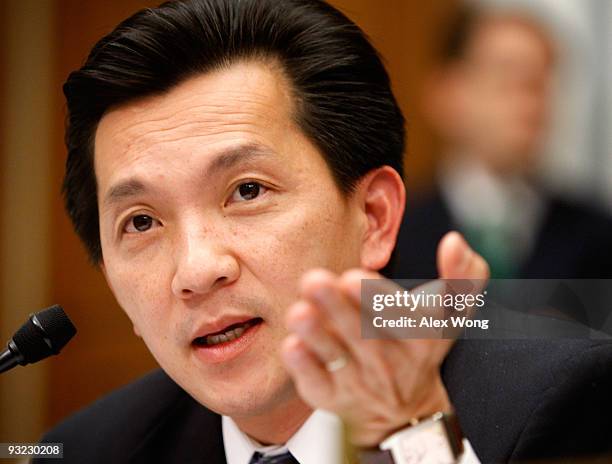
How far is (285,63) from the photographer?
1.45 meters

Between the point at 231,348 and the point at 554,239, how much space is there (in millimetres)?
545

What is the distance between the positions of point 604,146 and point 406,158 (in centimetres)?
32

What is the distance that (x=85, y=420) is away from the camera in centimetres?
171

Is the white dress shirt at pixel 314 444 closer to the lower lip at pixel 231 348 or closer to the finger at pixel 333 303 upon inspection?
the lower lip at pixel 231 348

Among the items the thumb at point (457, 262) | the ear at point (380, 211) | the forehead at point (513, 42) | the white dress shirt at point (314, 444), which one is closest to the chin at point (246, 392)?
the white dress shirt at point (314, 444)

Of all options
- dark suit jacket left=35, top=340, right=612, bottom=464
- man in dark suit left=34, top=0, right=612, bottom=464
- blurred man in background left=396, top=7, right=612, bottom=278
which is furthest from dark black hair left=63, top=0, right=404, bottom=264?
dark suit jacket left=35, top=340, right=612, bottom=464

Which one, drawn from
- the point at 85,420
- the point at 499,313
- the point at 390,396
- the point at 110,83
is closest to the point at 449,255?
the point at 390,396

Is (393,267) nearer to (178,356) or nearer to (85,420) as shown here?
(178,356)

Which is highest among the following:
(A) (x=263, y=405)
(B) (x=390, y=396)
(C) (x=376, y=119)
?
(C) (x=376, y=119)

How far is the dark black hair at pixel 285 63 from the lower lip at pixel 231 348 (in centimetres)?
28

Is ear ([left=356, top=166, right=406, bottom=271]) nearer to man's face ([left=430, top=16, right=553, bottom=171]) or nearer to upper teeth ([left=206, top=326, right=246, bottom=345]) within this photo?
man's face ([left=430, top=16, right=553, bottom=171])

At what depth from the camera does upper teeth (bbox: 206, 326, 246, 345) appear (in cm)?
134

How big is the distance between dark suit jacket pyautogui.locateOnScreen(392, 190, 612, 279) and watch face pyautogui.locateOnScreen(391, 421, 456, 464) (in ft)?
1.51

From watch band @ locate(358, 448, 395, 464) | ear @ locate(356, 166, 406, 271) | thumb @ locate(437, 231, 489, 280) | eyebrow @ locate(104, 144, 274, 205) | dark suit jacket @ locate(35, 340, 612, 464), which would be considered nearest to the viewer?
thumb @ locate(437, 231, 489, 280)
